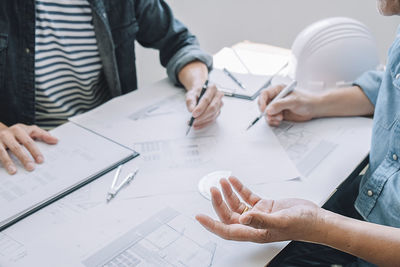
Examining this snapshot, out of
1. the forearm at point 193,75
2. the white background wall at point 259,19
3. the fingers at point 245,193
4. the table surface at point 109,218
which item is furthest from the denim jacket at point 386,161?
the white background wall at point 259,19

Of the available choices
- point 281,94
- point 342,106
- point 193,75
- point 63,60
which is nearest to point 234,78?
point 193,75

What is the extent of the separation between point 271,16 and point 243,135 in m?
1.17

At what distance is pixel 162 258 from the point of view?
60 centimetres

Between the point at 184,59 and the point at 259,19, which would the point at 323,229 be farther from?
the point at 259,19

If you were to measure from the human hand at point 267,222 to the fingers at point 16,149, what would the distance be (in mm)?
404

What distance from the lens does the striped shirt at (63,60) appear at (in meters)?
1.04

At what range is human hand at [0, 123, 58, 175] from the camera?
80cm

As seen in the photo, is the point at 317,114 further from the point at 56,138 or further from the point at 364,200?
the point at 56,138

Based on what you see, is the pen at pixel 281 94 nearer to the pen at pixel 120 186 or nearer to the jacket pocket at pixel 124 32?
the pen at pixel 120 186

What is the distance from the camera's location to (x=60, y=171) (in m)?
0.79

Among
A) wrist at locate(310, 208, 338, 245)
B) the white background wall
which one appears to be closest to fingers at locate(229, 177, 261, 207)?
wrist at locate(310, 208, 338, 245)

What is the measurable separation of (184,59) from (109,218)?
661 mm

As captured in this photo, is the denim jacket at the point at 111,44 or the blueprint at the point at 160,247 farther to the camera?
the denim jacket at the point at 111,44

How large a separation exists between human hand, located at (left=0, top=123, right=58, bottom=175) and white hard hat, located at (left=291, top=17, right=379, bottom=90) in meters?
0.71
